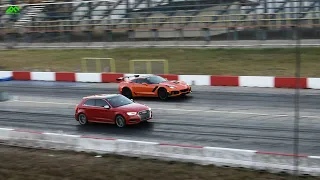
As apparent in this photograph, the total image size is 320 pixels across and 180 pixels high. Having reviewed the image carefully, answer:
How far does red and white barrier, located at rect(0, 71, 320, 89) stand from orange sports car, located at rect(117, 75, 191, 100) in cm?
373

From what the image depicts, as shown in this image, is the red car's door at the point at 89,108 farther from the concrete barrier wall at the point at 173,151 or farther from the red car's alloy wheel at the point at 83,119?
the concrete barrier wall at the point at 173,151

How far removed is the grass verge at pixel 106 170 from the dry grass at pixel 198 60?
15.6 m

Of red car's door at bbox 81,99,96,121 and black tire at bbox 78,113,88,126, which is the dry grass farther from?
black tire at bbox 78,113,88,126

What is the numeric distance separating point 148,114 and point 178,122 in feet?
3.61

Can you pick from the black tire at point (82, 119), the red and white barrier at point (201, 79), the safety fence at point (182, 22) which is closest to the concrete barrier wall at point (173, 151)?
the black tire at point (82, 119)

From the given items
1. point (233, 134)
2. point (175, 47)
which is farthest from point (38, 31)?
point (233, 134)

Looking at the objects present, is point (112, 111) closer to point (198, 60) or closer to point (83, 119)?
point (83, 119)

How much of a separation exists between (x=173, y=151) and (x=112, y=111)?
16.3 feet

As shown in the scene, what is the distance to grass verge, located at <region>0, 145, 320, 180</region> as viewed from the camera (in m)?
10.3

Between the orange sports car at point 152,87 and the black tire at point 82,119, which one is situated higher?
the orange sports car at point 152,87

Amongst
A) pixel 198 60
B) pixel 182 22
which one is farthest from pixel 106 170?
pixel 182 22

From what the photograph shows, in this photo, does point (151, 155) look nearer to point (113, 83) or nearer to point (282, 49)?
point (113, 83)

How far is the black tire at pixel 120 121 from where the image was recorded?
16031 mm

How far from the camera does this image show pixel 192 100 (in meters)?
20.8
